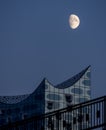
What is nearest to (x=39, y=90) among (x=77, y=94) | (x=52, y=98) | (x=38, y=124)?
(x=52, y=98)

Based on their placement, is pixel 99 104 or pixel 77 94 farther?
pixel 77 94

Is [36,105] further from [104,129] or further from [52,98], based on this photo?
[104,129]

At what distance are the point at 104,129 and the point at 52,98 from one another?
241 feet

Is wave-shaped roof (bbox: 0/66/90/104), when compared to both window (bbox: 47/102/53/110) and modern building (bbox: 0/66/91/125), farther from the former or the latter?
window (bbox: 47/102/53/110)

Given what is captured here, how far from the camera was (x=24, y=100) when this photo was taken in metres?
87.7

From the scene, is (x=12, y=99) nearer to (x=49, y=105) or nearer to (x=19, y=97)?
(x=19, y=97)

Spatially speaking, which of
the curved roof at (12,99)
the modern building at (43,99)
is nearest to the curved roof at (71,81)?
the modern building at (43,99)

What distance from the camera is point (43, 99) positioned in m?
84.2

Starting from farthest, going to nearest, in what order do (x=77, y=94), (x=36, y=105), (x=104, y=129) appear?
1. (x=77, y=94)
2. (x=36, y=105)
3. (x=104, y=129)

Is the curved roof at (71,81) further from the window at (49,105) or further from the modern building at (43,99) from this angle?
the window at (49,105)

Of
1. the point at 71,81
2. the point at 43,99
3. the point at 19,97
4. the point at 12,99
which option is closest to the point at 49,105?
the point at 43,99

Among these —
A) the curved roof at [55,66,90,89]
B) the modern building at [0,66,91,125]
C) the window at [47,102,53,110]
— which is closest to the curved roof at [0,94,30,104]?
the modern building at [0,66,91,125]

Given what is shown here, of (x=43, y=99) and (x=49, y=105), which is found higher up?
(x=43, y=99)

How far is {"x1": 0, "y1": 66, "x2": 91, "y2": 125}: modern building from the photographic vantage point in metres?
84.2
